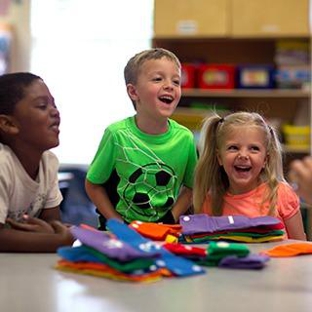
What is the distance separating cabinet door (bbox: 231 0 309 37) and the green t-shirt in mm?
2654

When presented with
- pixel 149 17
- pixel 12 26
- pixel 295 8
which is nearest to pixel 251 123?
pixel 295 8

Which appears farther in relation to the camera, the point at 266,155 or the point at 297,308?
the point at 266,155

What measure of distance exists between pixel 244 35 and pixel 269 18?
199mm

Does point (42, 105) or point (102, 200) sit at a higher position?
point (42, 105)

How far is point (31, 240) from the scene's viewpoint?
1443 millimetres

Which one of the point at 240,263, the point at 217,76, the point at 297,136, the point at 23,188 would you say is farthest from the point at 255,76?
the point at 240,263

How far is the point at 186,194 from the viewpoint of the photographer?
6.75 ft

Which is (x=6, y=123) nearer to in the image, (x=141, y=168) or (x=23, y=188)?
(x=23, y=188)

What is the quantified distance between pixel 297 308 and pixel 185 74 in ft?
12.5

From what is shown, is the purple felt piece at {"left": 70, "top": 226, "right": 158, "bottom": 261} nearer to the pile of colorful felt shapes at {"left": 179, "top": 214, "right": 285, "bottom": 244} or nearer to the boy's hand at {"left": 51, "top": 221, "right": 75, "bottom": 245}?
the boy's hand at {"left": 51, "top": 221, "right": 75, "bottom": 245}

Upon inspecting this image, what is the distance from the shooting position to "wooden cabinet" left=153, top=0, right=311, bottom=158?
4.46 m

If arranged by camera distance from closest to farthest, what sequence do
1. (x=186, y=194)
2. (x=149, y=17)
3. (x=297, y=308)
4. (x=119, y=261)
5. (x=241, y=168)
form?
(x=297, y=308)
(x=119, y=261)
(x=241, y=168)
(x=186, y=194)
(x=149, y=17)

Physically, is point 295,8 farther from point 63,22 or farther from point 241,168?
point 241,168

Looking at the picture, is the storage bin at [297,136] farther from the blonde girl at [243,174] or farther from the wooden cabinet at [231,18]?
the blonde girl at [243,174]
